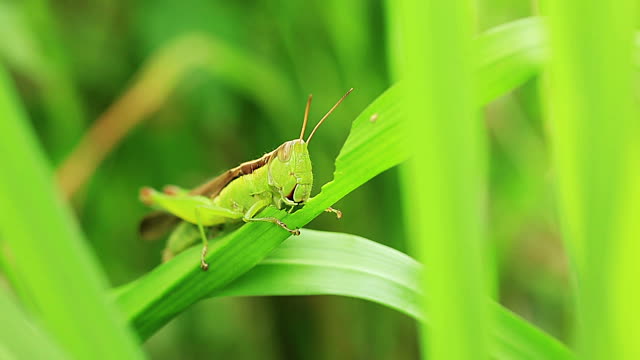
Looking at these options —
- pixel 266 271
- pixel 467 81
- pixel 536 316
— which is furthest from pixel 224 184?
pixel 536 316

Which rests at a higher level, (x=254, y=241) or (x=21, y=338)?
(x=254, y=241)

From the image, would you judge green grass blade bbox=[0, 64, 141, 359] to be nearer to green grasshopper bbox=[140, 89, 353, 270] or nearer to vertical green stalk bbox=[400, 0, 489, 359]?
vertical green stalk bbox=[400, 0, 489, 359]

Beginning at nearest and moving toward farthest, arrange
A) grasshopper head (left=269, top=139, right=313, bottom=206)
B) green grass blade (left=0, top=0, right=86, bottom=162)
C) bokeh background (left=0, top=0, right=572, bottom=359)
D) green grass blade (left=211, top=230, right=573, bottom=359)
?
green grass blade (left=211, top=230, right=573, bottom=359), grasshopper head (left=269, top=139, right=313, bottom=206), green grass blade (left=0, top=0, right=86, bottom=162), bokeh background (left=0, top=0, right=572, bottom=359)

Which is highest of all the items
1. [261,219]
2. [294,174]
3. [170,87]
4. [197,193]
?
[170,87]

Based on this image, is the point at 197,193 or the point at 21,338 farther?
the point at 197,193

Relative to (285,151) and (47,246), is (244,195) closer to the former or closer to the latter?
(285,151)

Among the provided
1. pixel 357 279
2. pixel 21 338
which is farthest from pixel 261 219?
pixel 21 338

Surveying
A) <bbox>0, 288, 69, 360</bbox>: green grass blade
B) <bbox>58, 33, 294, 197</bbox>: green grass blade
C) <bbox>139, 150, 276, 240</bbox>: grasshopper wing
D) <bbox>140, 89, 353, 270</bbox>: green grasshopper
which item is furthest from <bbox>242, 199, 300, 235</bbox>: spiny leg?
<bbox>58, 33, 294, 197</bbox>: green grass blade
